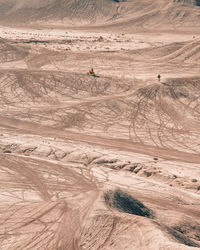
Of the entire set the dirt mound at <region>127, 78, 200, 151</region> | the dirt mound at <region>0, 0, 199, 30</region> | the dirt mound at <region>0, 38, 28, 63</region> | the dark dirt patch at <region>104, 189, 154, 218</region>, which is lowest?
the dark dirt patch at <region>104, 189, 154, 218</region>

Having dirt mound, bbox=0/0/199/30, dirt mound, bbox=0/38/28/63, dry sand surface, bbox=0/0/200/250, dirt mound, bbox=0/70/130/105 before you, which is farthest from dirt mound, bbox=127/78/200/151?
dirt mound, bbox=0/0/199/30

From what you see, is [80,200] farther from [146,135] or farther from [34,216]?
[146,135]

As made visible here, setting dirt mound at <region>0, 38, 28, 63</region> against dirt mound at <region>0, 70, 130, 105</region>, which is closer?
dirt mound at <region>0, 70, 130, 105</region>

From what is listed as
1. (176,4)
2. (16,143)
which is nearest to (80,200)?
(16,143)

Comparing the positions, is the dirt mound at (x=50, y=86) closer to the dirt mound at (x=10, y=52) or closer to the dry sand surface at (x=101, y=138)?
the dry sand surface at (x=101, y=138)

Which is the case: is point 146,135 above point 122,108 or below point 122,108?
below

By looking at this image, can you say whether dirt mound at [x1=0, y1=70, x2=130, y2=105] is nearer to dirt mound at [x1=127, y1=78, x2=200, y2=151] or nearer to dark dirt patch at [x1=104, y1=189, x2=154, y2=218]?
dirt mound at [x1=127, y1=78, x2=200, y2=151]
